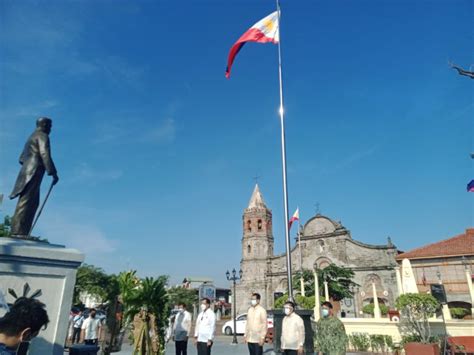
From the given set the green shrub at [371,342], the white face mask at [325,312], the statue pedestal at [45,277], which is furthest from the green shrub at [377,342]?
the statue pedestal at [45,277]

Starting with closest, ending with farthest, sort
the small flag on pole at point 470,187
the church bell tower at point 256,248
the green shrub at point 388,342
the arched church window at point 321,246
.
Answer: the green shrub at point 388,342 < the small flag on pole at point 470,187 < the arched church window at point 321,246 < the church bell tower at point 256,248

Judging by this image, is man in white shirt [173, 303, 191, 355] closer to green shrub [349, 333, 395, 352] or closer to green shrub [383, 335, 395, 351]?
green shrub [349, 333, 395, 352]

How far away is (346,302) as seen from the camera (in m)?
34.8

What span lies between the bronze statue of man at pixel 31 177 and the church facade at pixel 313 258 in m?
34.6

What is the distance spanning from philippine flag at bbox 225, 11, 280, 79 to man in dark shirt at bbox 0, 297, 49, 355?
901 cm

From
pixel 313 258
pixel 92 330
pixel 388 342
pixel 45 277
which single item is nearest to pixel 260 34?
pixel 45 277

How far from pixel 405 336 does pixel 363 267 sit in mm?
26185

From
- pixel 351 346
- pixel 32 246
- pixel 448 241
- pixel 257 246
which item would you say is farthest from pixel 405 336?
pixel 257 246

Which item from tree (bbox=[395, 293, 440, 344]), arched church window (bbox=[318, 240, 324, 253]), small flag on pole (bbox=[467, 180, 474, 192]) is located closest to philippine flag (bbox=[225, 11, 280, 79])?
tree (bbox=[395, 293, 440, 344])

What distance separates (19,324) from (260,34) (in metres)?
10.1

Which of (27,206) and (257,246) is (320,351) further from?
(257,246)

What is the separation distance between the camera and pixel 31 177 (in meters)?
5.16

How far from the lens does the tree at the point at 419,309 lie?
1026 centimetres

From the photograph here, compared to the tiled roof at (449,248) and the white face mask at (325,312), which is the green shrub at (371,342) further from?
the tiled roof at (449,248)
